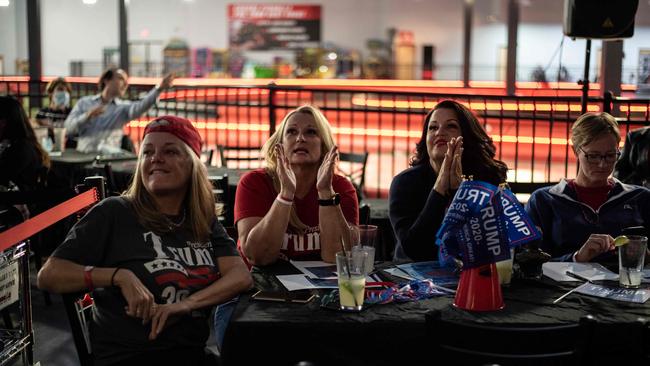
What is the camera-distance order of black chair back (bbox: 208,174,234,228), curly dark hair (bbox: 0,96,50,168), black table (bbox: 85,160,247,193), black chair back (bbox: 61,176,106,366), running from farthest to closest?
black table (bbox: 85,160,247,193) < curly dark hair (bbox: 0,96,50,168) < black chair back (bbox: 208,174,234,228) < black chair back (bbox: 61,176,106,366)

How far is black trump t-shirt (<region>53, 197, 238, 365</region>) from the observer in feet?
7.73

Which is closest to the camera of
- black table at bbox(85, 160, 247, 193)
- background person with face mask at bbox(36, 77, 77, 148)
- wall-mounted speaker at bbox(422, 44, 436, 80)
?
black table at bbox(85, 160, 247, 193)

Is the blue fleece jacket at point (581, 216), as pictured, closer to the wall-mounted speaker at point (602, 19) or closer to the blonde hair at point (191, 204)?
the blonde hair at point (191, 204)

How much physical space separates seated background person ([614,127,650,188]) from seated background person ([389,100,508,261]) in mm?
1373

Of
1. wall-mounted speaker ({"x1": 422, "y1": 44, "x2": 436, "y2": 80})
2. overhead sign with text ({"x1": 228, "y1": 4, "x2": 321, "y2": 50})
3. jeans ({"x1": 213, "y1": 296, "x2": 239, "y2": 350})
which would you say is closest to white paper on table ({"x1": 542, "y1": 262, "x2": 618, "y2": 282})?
jeans ({"x1": 213, "y1": 296, "x2": 239, "y2": 350})

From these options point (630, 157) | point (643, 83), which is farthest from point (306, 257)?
point (643, 83)

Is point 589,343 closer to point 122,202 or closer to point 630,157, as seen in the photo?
point 122,202

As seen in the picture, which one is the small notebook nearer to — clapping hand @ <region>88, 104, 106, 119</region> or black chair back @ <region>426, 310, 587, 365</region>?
black chair back @ <region>426, 310, 587, 365</region>

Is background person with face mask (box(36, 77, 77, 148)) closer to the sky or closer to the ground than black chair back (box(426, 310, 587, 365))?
closer to the sky

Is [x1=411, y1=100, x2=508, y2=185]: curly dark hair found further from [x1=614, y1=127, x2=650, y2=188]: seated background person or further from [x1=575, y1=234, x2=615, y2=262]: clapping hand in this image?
[x1=614, y1=127, x2=650, y2=188]: seated background person

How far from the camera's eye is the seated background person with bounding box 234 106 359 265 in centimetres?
290

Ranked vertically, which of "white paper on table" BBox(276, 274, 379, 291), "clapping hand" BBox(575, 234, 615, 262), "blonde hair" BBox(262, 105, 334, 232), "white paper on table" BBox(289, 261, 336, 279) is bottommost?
"white paper on table" BBox(289, 261, 336, 279)

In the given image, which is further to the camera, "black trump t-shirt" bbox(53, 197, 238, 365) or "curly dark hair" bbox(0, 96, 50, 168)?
"curly dark hair" bbox(0, 96, 50, 168)

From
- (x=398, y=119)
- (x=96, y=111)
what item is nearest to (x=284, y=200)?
(x=96, y=111)
